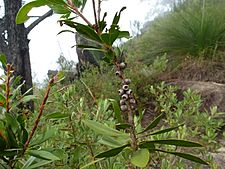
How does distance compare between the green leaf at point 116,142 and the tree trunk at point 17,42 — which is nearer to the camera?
the green leaf at point 116,142

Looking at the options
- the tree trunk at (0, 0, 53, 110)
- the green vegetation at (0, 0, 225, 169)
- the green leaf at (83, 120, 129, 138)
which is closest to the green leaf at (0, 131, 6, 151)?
the green vegetation at (0, 0, 225, 169)

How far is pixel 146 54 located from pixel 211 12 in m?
1.16

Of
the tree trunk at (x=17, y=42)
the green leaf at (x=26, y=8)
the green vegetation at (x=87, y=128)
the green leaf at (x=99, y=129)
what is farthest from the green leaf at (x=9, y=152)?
the tree trunk at (x=17, y=42)

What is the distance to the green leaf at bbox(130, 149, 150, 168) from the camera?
26.3 inches

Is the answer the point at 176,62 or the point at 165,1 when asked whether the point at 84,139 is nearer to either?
the point at 176,62

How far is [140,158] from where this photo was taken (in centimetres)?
69

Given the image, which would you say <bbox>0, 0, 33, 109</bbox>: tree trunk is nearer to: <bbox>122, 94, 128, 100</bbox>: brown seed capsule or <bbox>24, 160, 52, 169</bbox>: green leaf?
<bbox>24, 160, 52, 169</bbox>: green leaf

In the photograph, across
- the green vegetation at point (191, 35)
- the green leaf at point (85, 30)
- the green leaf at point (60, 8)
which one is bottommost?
the green vegetation at point (191, 35)

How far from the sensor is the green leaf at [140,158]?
669mm

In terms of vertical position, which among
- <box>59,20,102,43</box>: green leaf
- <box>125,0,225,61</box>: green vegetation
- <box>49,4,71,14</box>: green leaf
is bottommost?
<box>125,0,225,61</box>: green vegetation

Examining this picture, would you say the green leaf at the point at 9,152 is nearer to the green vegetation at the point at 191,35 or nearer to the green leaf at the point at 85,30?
the green leaf at the point at 85,30

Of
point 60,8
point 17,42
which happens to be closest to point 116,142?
point 60,8

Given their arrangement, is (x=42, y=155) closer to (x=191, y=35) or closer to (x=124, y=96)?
(x=124, y=96)

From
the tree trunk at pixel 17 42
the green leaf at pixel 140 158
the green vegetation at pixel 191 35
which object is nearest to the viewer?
the green leaf at pixel 140 158
